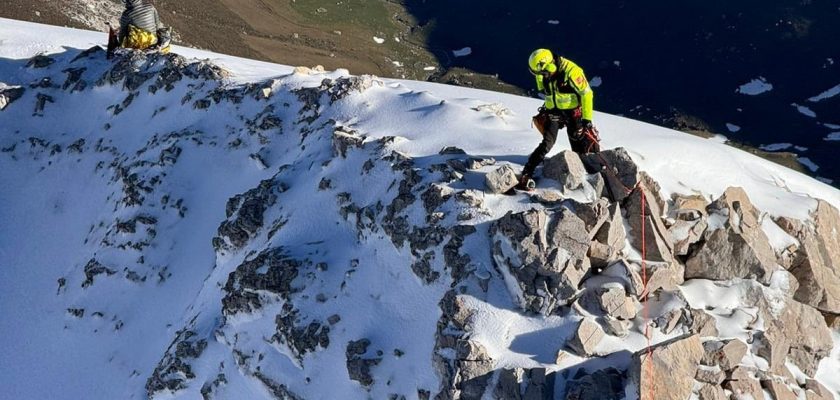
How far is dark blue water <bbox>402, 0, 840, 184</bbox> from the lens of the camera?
58.6 meters

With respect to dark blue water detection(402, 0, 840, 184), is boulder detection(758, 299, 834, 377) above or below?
above

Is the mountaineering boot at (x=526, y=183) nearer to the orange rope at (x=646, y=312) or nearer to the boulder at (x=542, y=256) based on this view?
the boulder at (x=542, y=256)

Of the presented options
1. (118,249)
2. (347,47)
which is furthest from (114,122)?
(347,47)

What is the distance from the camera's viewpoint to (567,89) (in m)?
13.3

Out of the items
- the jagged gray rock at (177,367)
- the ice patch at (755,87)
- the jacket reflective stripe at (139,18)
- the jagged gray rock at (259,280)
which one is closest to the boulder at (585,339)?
the jagged gray rock at (259,280)

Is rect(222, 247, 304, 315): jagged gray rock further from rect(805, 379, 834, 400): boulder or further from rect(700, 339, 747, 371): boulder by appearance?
rect(805, 379, 834, 400): boulder

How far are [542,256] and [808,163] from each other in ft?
162

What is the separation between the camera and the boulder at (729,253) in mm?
13570

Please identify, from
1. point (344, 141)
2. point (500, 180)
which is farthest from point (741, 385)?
point (344, 141)

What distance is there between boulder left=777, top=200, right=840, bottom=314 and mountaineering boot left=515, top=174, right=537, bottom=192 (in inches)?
241

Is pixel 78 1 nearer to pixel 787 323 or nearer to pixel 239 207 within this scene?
pixel 239 207

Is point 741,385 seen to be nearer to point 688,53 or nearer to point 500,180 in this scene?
point 500,180

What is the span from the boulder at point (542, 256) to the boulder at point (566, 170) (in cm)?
117

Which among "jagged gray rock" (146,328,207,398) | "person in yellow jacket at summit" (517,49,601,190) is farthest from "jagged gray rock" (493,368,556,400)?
"jagged gray rock" (146,328,207,398)
